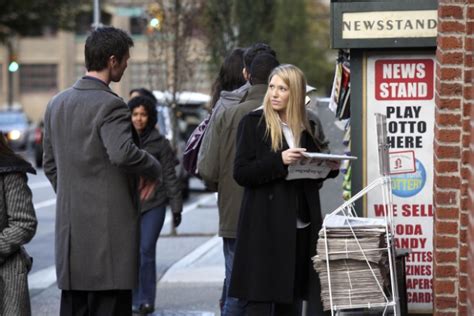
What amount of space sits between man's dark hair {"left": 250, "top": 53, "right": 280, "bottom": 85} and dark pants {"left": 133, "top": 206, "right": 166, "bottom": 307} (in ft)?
8.30

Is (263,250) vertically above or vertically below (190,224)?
above

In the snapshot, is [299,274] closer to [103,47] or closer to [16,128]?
[103,47]

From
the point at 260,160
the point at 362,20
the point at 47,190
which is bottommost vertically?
the point at 47,190

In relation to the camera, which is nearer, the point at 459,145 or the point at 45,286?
the point at 459,145

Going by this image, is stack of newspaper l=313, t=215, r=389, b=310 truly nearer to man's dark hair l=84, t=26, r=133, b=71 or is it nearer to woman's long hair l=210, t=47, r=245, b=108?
man's dark hair l=84, t=26, r=133, b=71

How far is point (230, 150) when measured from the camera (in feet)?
24.5

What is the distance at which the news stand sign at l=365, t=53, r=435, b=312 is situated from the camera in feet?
25.4

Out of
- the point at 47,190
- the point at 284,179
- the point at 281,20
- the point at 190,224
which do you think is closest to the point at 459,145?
the point at 284,179

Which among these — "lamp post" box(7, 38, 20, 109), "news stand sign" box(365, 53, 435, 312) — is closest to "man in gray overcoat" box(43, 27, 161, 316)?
"news stand sign" box(365, 53, 435, 312)

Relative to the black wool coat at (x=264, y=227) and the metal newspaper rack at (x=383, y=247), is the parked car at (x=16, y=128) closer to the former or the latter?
the black wool coat at (x=264, y=227)

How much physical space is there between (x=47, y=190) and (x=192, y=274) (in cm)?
1530

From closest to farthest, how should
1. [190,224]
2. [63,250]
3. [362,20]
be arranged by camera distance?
[63,250] < [362,20] < [190,224]

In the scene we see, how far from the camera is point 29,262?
5.79 m

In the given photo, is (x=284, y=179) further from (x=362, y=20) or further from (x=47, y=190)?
(x=47, y=190)
